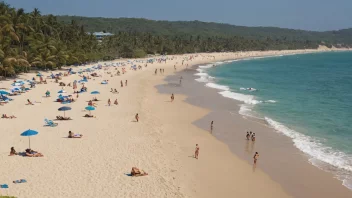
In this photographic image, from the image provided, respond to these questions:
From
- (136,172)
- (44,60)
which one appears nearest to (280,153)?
(136,172)

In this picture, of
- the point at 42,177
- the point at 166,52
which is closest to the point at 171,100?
the point at 42,177

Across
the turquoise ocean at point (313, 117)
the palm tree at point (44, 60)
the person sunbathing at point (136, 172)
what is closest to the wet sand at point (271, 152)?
the turquoise ocean at point (313, 117)

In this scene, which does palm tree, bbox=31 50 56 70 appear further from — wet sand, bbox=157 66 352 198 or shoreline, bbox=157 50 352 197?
wet sand, bbox=157 66 352 198

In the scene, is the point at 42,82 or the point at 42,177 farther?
the point at 42,82

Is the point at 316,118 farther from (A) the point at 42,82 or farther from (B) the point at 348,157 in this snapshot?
(A) the point at 42,82

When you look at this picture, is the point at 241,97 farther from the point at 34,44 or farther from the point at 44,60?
the point at 34,44

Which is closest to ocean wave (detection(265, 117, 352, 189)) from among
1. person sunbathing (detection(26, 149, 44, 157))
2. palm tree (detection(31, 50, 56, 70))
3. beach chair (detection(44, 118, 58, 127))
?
person sunbathing (detection(26, 149, 44, 157))

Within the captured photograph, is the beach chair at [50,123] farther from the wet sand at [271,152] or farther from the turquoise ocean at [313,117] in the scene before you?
the turquoise ocean at [313,117]
